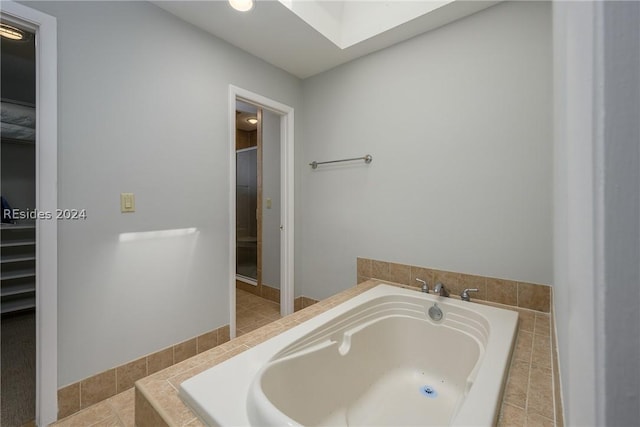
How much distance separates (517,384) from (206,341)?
190 cm

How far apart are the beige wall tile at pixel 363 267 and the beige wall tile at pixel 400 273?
0.64 ft

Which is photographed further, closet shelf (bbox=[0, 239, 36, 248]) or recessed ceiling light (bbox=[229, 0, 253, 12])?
closet shelf (bbox=[0, 239, 36, 248])

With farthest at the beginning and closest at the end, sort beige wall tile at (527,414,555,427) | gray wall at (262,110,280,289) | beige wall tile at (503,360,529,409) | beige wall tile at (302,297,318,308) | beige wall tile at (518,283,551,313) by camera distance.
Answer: gray wall at (262,110,280,289) < beige wall tile at (302,297,318,308) < beige wall tile at (518,283,551,313) < beige wall tile at (503,360,529,409) < beige wall tile at (527,414,555,427)

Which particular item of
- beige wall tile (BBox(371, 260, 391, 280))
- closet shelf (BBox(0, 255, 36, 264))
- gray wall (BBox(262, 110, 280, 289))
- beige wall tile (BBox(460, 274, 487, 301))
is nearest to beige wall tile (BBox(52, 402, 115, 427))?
gray wall (BBox(262, 110, 280, 289))

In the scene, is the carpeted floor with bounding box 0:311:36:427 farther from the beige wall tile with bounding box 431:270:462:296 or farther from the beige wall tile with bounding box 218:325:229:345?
the beige wall tile with bounding box 431:270:462:296

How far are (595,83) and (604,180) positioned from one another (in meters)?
0.09

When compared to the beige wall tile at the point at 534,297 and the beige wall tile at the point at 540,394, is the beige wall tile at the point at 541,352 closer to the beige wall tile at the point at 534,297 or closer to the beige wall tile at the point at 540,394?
the beige wall tile at the point at 540,394

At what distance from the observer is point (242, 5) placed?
1.64m

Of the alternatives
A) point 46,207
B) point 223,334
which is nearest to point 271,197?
point 223,334

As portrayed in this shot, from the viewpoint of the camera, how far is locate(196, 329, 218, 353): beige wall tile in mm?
1945

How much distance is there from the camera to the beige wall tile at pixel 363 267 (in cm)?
226

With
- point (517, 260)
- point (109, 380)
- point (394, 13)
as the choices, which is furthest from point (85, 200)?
point (517, 260)

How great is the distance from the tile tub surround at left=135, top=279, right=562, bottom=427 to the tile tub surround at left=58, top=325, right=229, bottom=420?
2.45ft

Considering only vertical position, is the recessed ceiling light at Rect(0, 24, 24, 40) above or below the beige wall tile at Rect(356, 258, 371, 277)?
above
